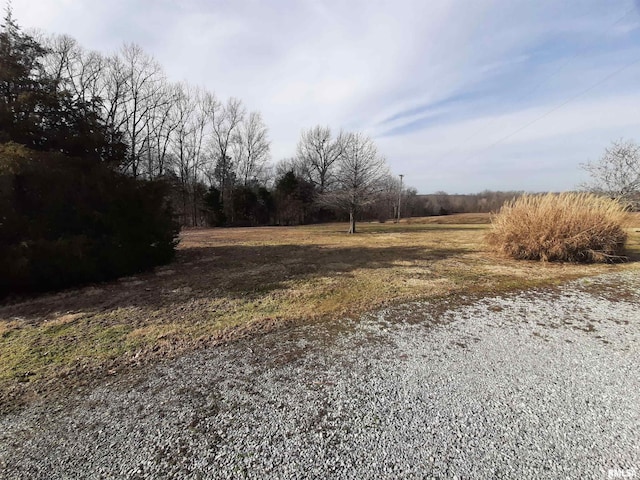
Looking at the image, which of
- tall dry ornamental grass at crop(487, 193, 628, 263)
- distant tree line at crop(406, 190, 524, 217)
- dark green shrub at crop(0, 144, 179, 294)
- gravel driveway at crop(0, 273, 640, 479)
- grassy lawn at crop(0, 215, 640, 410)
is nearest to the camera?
gravel driveway at crop(0, 273, 640, 479)

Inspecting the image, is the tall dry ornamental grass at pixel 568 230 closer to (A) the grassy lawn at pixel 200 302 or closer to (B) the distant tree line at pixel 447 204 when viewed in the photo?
(A) the grassy lawn at pixel 200 302

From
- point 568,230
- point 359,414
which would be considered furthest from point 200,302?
point 568,230

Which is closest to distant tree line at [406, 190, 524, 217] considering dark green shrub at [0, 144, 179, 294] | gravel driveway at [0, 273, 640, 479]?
dark green shrub at [0, 144, 179, 294]

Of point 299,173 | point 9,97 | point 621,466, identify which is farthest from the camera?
point 299,173

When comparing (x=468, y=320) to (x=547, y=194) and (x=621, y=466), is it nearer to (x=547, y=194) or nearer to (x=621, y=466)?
(x=621, y=466)

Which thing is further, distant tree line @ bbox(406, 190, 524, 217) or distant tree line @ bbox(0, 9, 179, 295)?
distant tree line @ bbox(406, 190, 524, 217)

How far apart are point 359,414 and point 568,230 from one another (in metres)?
8.23

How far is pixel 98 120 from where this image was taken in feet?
21.3

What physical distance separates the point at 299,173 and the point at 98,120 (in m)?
35.0

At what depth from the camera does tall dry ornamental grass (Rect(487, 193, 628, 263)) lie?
24.3 ft

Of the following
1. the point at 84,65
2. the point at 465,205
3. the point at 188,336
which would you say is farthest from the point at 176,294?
the point at 465,205

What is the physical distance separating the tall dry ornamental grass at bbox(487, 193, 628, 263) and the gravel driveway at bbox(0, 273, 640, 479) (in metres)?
4.97

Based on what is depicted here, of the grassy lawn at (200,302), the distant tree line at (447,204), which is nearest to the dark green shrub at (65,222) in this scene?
the grassy lawn at (200,302)

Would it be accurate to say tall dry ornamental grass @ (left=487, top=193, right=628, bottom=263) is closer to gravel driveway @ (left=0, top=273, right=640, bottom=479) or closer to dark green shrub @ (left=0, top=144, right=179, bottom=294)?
gravel driveway @ (left=0, top=273, right=640, bottom=479)
